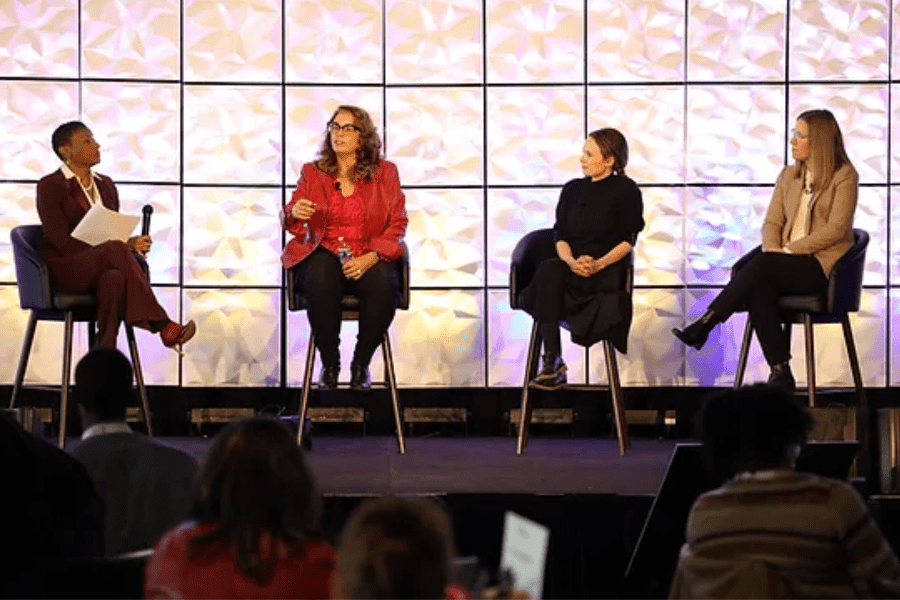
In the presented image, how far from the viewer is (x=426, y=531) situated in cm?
215

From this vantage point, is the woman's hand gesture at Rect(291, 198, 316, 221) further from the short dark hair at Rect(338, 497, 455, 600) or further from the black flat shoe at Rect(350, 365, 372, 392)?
the short dark hair at Rect(338, 497, 455, 600)

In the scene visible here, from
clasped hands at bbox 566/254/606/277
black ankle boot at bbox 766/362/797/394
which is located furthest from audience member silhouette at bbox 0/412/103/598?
black ankle boot at bbox 766/362/797/394

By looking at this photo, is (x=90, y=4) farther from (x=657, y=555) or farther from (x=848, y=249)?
(x=657, y=555)

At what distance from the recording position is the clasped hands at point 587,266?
649 cm

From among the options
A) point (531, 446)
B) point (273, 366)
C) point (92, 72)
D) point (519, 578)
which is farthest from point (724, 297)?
point (519, 578)

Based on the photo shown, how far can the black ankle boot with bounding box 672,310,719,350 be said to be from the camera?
21.5 feet

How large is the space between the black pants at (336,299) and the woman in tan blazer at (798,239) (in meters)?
1.17

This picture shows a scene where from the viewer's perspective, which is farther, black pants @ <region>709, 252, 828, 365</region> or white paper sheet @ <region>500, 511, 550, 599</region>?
black pants @ <region>709, 252, 828, 365</region>

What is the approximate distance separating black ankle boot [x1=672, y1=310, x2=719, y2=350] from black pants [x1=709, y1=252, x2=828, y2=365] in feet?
0.52

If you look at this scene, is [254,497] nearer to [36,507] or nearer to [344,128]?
[36,507]

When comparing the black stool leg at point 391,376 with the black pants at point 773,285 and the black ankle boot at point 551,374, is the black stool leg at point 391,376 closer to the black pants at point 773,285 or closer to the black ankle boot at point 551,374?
the black ankle boot at point 551,374

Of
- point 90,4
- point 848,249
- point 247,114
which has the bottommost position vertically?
point 848,249

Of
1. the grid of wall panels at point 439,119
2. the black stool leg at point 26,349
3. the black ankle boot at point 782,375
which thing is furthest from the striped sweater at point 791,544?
the grid of wall panels at point 439,119

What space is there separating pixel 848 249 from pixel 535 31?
5.91 feet
